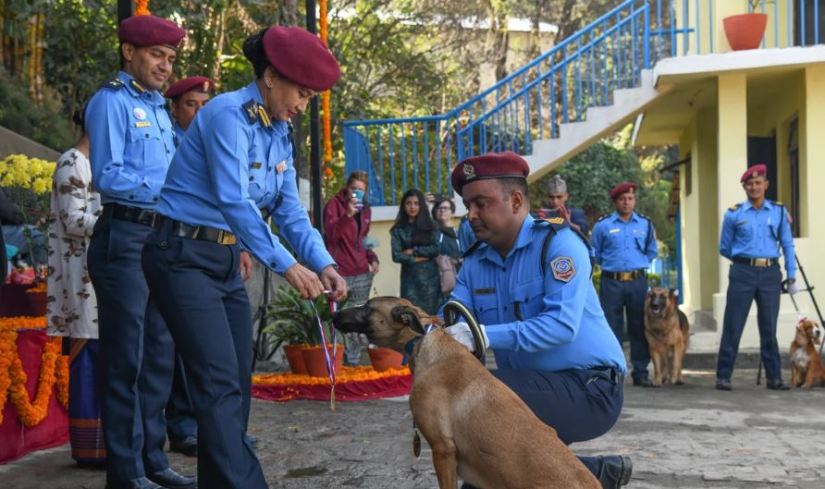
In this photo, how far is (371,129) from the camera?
17609mm

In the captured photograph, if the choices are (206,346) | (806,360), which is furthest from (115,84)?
(806,360)

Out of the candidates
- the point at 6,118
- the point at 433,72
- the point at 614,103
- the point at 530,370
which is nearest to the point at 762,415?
the point at 530,370

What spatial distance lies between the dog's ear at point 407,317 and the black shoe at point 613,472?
3.15 feet

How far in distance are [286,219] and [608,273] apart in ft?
27.0

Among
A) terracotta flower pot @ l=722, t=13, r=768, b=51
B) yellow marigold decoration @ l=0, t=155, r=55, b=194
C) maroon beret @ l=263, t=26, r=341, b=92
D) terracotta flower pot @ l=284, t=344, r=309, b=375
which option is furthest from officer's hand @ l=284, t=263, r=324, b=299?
terracotta flower pot @ l=722, t=13, r=768, b=51

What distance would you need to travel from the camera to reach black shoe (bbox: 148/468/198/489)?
5863 mm

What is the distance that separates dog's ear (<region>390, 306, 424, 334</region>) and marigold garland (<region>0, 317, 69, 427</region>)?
2856 millimetres

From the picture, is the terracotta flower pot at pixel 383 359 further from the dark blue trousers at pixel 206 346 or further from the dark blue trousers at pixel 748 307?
the dark blue trousers at pixel 206 346

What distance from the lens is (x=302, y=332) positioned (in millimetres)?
10383

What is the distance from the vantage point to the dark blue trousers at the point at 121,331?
5566 millimetres

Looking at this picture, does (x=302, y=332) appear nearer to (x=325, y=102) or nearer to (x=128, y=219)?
(x=325, y=102)

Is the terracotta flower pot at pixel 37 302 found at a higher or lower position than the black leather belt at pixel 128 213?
lower

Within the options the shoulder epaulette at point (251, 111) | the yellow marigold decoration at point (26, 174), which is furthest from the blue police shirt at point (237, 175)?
the yellow marigold decoration at point (26, 174)

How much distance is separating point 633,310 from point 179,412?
684 centimetres
